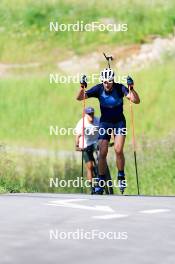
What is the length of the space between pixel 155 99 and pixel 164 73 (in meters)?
0.47

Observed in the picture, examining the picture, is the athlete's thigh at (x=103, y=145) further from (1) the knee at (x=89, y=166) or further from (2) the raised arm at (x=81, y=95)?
(2) the raised arm at (x=81, y=95)

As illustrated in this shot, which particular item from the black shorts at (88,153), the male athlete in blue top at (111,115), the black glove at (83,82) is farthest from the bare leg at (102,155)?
the black glove at (83,82)

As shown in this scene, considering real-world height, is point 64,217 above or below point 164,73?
below

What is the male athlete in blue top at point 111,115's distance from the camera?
1555 centimetres

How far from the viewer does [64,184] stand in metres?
16.2

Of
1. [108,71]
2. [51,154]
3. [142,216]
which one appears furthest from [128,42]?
[142,216]

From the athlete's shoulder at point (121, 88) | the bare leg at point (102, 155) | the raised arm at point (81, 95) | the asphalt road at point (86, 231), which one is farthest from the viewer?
the raised arm at point (81, 95)

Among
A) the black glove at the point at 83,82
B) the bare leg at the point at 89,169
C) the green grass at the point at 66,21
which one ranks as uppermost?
the green grass at the point at 66,21

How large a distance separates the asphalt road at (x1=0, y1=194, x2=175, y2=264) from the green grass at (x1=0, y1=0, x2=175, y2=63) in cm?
315

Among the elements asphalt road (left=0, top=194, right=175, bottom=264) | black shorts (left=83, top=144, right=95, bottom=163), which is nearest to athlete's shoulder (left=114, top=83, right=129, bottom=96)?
black shorts (left=83, top=144, right=95, bottom=163)

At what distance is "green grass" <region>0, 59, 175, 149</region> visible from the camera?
16.1m

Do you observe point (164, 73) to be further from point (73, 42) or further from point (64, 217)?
point (64, 217)

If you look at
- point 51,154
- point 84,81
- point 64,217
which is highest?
point 84,81

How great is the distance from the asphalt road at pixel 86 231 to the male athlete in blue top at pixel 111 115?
135cm
